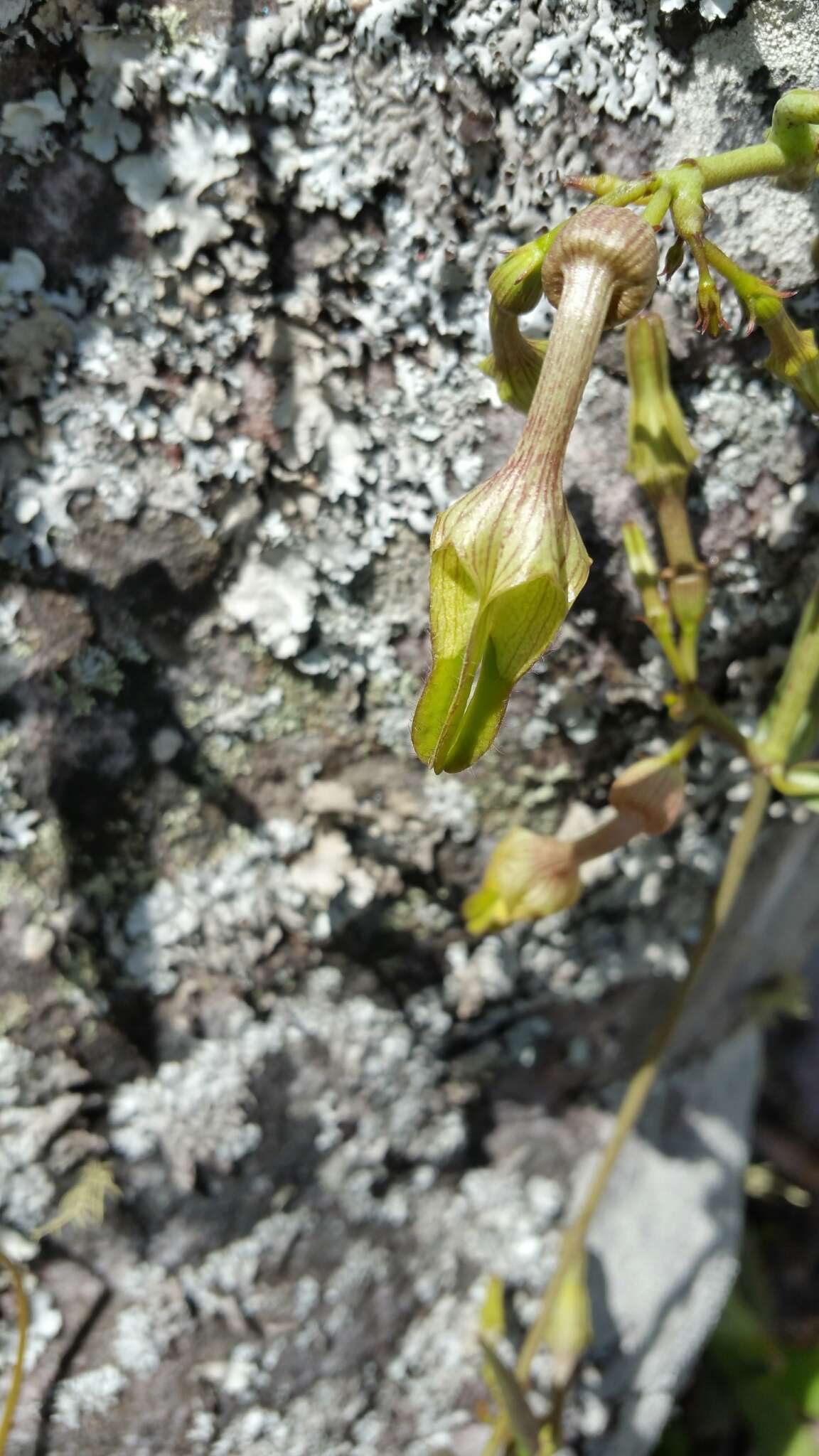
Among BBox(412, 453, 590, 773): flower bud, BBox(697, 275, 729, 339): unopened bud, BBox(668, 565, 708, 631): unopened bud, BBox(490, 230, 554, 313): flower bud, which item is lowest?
BBox(668, 565, 708, 631): unopened bud

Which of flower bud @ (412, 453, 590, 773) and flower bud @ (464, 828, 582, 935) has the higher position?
flower bud @ (412, 453, 590, 773)

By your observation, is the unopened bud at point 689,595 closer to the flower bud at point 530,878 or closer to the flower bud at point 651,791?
the flower bud at point 651,791

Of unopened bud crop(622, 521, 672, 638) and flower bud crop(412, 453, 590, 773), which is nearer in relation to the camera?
flower bud crop(412, 453, 590, 773)

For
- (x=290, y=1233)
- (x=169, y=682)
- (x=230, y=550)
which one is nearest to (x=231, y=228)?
(x=230, y=550)

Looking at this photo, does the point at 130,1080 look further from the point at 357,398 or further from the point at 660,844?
the point at 357,398

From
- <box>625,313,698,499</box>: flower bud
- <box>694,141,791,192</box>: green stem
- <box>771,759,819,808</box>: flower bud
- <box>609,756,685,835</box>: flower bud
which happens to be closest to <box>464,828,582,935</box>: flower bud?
<box>609,756,685,835</box>: flower bud

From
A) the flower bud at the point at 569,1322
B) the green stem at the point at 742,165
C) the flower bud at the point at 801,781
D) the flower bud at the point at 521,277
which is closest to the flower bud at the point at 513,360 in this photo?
the flower bud at the point at 521,277

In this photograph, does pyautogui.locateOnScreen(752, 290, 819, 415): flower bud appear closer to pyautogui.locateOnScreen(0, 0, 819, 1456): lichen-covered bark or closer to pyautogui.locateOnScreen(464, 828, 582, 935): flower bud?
pyautogui.locateOnScreen(0, 0, 819, 1456): lichen-covered bark

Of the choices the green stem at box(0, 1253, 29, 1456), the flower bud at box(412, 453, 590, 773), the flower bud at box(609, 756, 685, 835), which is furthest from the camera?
the green stem at box(0, 1253, 29, 1456)
